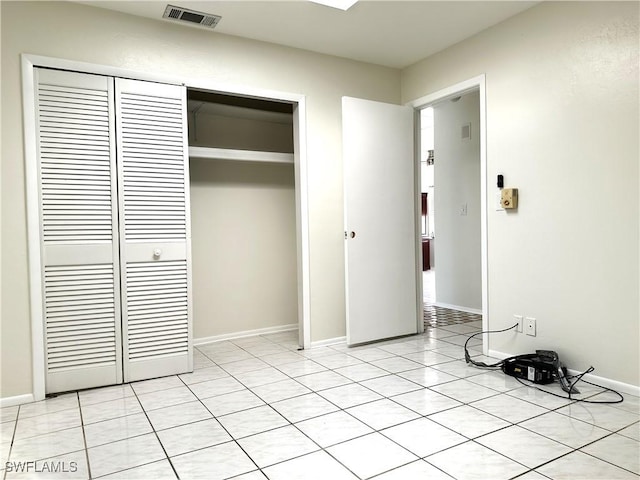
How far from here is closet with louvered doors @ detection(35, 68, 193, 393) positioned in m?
2.83

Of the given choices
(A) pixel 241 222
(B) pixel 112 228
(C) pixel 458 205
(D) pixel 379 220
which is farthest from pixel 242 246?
(C) pixel 458 205

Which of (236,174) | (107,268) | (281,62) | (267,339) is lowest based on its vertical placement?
(267,339)

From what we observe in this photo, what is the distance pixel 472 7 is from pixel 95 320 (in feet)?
11.2

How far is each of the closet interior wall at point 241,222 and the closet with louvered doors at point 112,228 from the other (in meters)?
0.89

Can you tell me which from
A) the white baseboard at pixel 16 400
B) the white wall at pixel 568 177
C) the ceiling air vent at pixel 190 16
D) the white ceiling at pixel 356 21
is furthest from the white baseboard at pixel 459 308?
the white baseboard at pixel 16 400

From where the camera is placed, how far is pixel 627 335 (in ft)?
8.57

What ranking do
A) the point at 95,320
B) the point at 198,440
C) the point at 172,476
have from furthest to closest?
the point at 95,320 < the point at 198,440 < the point at 172,476

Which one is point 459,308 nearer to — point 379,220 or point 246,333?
point 379,220

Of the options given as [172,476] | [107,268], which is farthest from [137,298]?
[172,476]

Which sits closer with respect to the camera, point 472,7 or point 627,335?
point 627,335

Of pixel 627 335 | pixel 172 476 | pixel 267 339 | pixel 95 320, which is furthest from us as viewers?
pixel 267 339

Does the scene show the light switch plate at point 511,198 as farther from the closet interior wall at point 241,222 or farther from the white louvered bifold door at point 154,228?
the white louvered bifold door at point 154,228

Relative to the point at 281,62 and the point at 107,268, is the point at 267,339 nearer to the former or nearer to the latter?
the point at 107,268

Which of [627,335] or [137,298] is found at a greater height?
[137,298]
